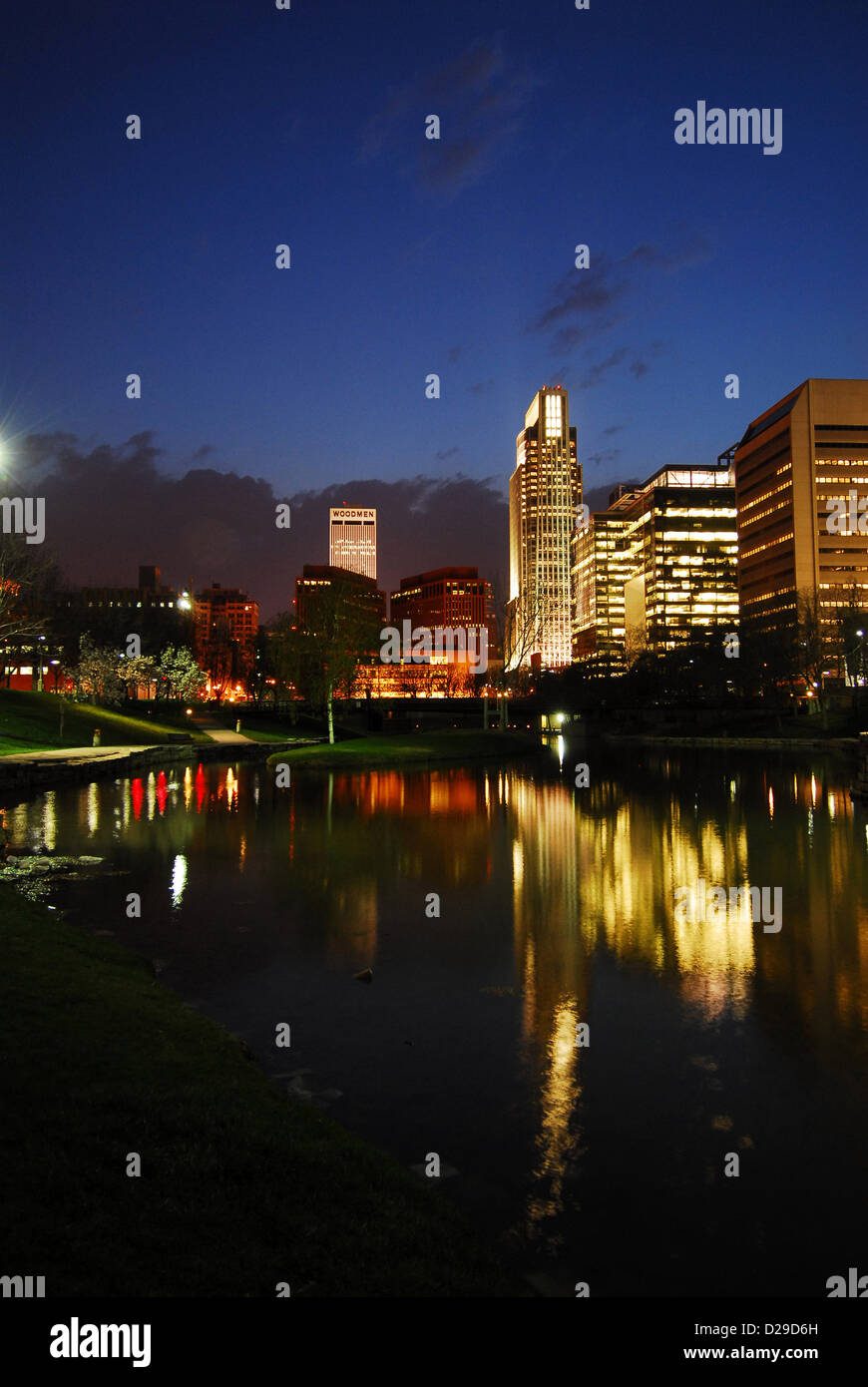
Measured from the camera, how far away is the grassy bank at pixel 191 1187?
4883 mm

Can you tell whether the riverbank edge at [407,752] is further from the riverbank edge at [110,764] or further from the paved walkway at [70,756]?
the paved walkway at [70,756]

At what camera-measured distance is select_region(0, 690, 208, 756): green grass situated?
54.8 metres

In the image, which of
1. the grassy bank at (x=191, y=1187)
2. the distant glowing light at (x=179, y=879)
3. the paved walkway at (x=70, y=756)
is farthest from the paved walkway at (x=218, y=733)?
the grassy bank at (x=191, y=1187)

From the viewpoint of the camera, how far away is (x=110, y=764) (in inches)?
1761

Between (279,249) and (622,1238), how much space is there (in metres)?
33.6

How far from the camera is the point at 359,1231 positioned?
539cm

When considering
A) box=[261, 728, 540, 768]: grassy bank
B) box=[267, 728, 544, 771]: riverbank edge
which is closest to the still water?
box=[267, 728, 544, 771]: riverbank edge

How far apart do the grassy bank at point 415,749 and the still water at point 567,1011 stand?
2762 centimetres

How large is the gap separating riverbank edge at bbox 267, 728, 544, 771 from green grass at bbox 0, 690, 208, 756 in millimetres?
13386

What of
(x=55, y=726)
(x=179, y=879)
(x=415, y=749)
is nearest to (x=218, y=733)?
(x=55, y=726)

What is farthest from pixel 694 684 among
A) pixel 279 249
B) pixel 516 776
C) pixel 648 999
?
pixel 648 999

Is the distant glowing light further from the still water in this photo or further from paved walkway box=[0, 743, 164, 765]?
paved walkway box=[0, 743, 164, 765]

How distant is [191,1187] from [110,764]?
4197cm
